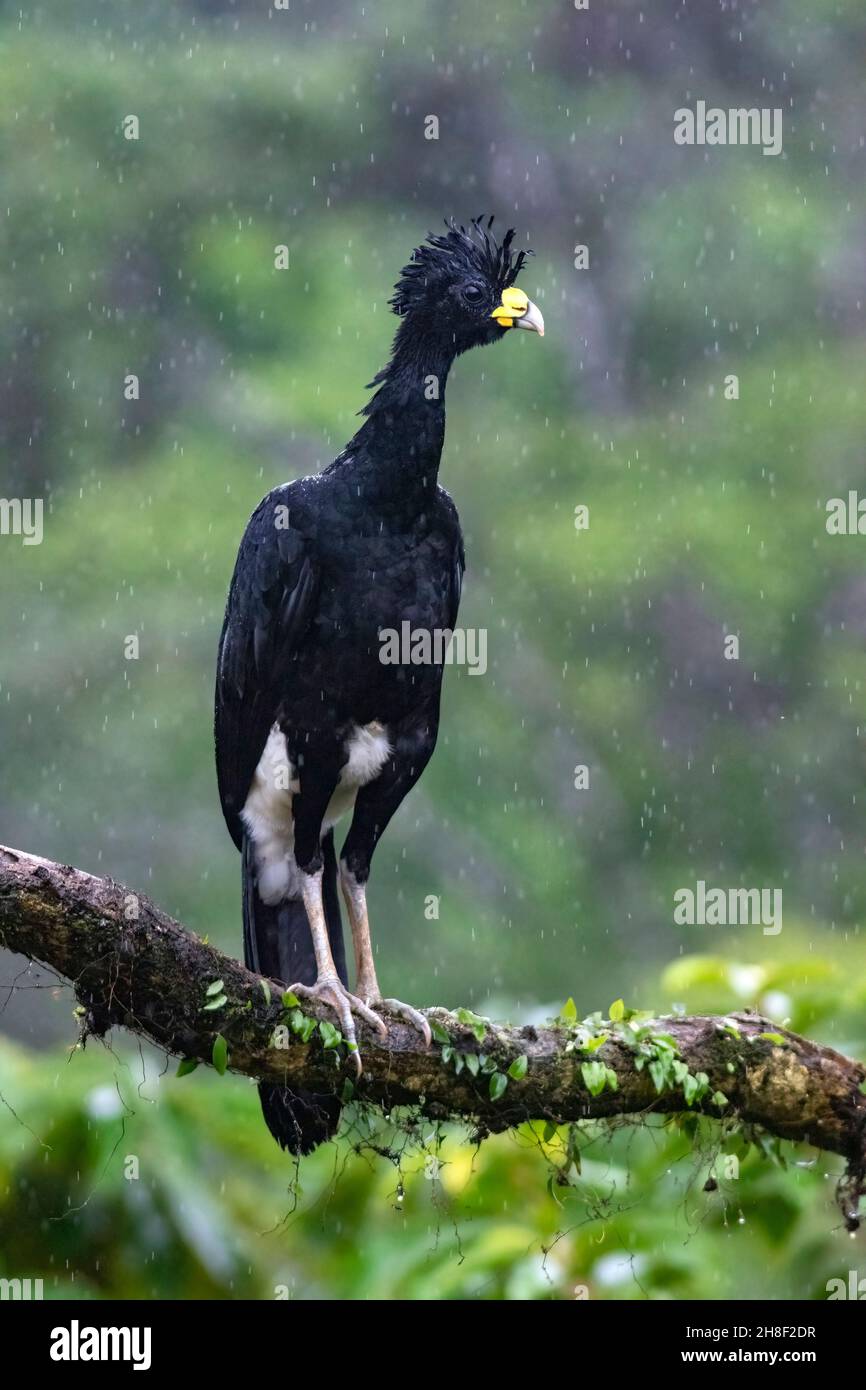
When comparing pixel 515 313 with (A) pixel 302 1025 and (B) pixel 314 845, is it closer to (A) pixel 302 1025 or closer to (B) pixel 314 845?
(B) pixel 314 845

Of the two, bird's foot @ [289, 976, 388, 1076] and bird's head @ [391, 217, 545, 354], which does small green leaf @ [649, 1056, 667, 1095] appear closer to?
bird's foot @ [289, 976, 388, 1076]

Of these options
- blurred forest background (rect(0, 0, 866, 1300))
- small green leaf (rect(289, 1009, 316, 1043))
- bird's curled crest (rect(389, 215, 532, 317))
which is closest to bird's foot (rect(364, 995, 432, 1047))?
small green leaf (rect(289, 1009, 316, 1043))

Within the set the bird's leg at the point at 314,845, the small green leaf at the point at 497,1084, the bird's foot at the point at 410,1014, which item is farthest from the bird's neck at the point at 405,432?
the small green leaf at the point at 497,1084

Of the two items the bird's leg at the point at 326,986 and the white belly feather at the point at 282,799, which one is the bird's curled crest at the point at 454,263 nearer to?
the white belly feather at the point at 282,799

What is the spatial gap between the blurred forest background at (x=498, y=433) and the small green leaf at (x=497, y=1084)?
507cm

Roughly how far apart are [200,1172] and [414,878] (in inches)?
195

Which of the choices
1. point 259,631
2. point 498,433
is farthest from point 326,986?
point 498,433

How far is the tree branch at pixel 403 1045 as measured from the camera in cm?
342

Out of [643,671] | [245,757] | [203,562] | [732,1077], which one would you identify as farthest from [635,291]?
[732,1077]

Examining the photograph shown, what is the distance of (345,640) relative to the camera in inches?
175

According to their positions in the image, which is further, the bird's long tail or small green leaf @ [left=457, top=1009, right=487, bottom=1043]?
the bird's long tail

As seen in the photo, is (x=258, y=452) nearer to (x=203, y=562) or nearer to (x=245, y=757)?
→ (x=203, y=562)

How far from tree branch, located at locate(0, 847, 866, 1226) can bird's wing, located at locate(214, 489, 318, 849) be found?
0.98 m

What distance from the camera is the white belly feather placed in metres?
4.59
